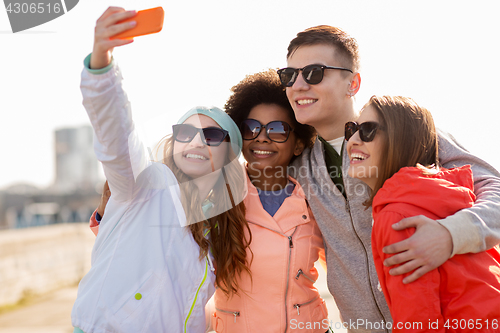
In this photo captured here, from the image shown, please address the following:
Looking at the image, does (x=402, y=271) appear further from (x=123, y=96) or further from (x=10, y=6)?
(x=10, y=6)

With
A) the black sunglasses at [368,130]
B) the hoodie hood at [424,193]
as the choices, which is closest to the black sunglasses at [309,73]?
the black sunglasses at [368,130]

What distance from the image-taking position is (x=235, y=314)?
2.57 meters

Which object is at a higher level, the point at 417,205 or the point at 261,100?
the point at 261,100

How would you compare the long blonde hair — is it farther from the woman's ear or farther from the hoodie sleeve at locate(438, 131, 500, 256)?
the hoodie sleeve at locate(438, 131, 500, 256)

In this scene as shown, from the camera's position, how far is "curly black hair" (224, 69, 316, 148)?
316cm

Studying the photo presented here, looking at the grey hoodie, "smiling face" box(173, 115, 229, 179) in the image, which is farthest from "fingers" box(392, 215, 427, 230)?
"smiling face" box(173, 115, 229, 179)

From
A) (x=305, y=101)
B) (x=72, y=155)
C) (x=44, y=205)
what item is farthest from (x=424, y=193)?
(x=72, y=155)

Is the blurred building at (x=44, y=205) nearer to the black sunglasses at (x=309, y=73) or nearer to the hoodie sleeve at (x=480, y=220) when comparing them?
the black sunglasses at (x=309, y=73)

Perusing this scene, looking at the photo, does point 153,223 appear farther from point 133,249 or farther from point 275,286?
point 275,286

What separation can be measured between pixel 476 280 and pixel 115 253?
70.6 inches

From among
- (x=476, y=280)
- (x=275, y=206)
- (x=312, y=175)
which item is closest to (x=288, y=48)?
(x=312, y=175)

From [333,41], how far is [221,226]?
171cm

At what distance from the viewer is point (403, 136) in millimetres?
2082

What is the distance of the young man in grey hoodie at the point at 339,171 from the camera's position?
103 inches
